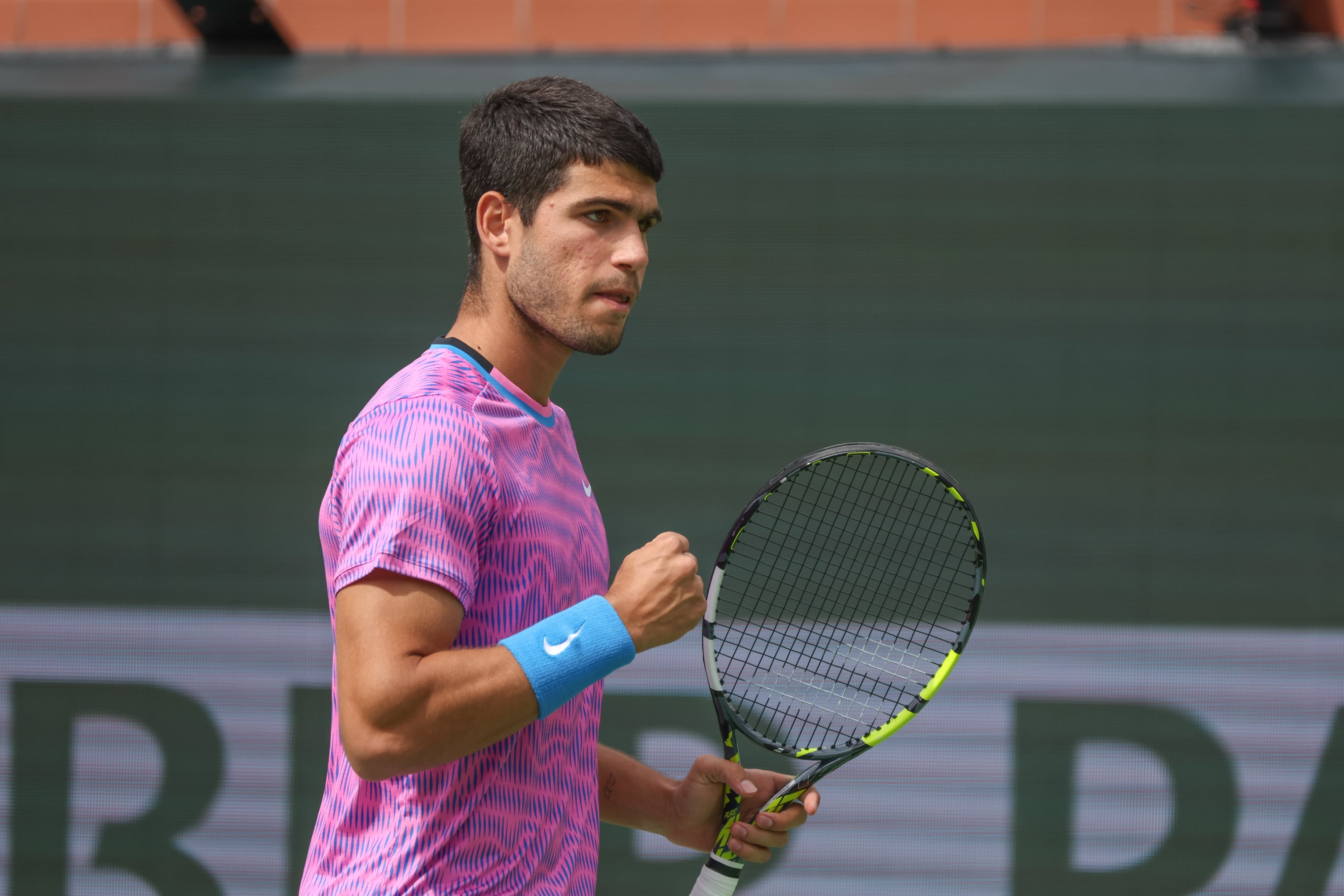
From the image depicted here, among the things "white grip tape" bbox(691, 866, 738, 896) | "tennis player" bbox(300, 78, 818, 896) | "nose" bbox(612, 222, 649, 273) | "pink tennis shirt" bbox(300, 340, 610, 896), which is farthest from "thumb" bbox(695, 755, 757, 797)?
"nose" bbox(612, 222, 649, 273)

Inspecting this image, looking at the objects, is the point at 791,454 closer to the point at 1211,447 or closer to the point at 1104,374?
the point at 1104,374

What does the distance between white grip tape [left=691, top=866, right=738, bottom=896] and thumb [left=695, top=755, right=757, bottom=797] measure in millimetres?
111

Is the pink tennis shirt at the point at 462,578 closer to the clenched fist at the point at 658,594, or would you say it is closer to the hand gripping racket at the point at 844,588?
the clenched fist at the point at 658,594

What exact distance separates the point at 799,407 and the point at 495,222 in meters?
1.92

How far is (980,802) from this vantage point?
305 cm

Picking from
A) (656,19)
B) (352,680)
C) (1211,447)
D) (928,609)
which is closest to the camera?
(352,680)

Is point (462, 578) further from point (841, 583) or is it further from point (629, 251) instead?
point (841, 583)

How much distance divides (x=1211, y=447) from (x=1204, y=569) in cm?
32

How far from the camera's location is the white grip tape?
1527mm

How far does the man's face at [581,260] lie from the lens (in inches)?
50.4

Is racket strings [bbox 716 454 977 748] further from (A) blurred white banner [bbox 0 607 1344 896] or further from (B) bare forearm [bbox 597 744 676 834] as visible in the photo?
(B) bare forearm [bbox 597 744 676 834]

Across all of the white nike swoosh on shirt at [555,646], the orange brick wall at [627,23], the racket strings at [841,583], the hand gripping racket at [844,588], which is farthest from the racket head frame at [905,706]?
the orange brick wall at [627,23]

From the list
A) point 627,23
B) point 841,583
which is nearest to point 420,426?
point 841,583

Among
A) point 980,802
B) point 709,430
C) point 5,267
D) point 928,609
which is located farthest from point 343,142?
point 980,802
